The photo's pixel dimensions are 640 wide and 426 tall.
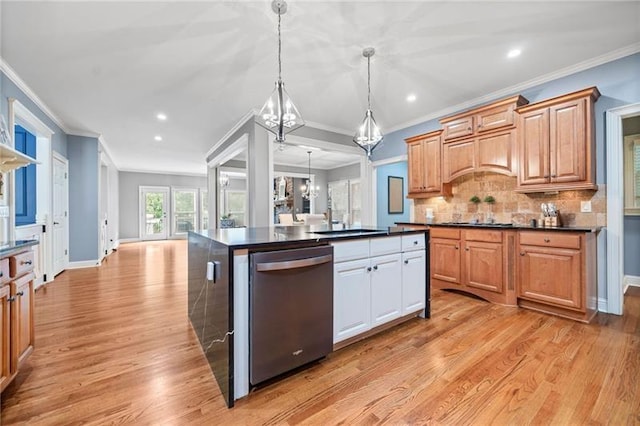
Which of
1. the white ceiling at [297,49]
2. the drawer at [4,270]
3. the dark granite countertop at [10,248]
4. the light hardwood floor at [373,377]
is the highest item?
the white ceiling at [297,49]

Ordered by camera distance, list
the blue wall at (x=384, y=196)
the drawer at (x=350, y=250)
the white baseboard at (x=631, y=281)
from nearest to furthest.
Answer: the drawer at (x=350, y=250) → the white baseboard at (x=631, y=281) → the blue wall at (x=384, y=196)

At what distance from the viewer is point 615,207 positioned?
2738mm

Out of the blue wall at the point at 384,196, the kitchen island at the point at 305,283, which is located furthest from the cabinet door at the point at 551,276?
the blue wall at the point at 384,196

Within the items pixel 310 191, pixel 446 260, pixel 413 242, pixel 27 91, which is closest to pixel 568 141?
pixel 446 260

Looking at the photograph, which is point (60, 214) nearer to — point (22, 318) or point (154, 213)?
point (22, 318)

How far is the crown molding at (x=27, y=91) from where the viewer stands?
291cm

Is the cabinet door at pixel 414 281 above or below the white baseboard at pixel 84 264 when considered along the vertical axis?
above

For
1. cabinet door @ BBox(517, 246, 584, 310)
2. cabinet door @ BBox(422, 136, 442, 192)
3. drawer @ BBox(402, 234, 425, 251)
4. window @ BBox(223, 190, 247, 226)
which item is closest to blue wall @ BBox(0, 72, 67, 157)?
drawer @ BBox(402, 234, 425, 251)

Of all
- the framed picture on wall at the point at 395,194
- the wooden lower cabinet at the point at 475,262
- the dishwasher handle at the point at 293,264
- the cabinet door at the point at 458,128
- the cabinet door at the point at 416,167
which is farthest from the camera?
the framed picture on wall at the point at 395,194

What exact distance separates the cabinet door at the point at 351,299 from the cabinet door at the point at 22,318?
76.2 inches

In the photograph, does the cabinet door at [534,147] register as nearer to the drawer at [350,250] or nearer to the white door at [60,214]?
Result: the drawer at [350,250]

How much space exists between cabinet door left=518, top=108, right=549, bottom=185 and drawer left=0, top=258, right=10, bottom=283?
446 cm

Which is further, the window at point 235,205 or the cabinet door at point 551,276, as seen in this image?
the window at point 235,205

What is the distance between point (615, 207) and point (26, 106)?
6911 mm
